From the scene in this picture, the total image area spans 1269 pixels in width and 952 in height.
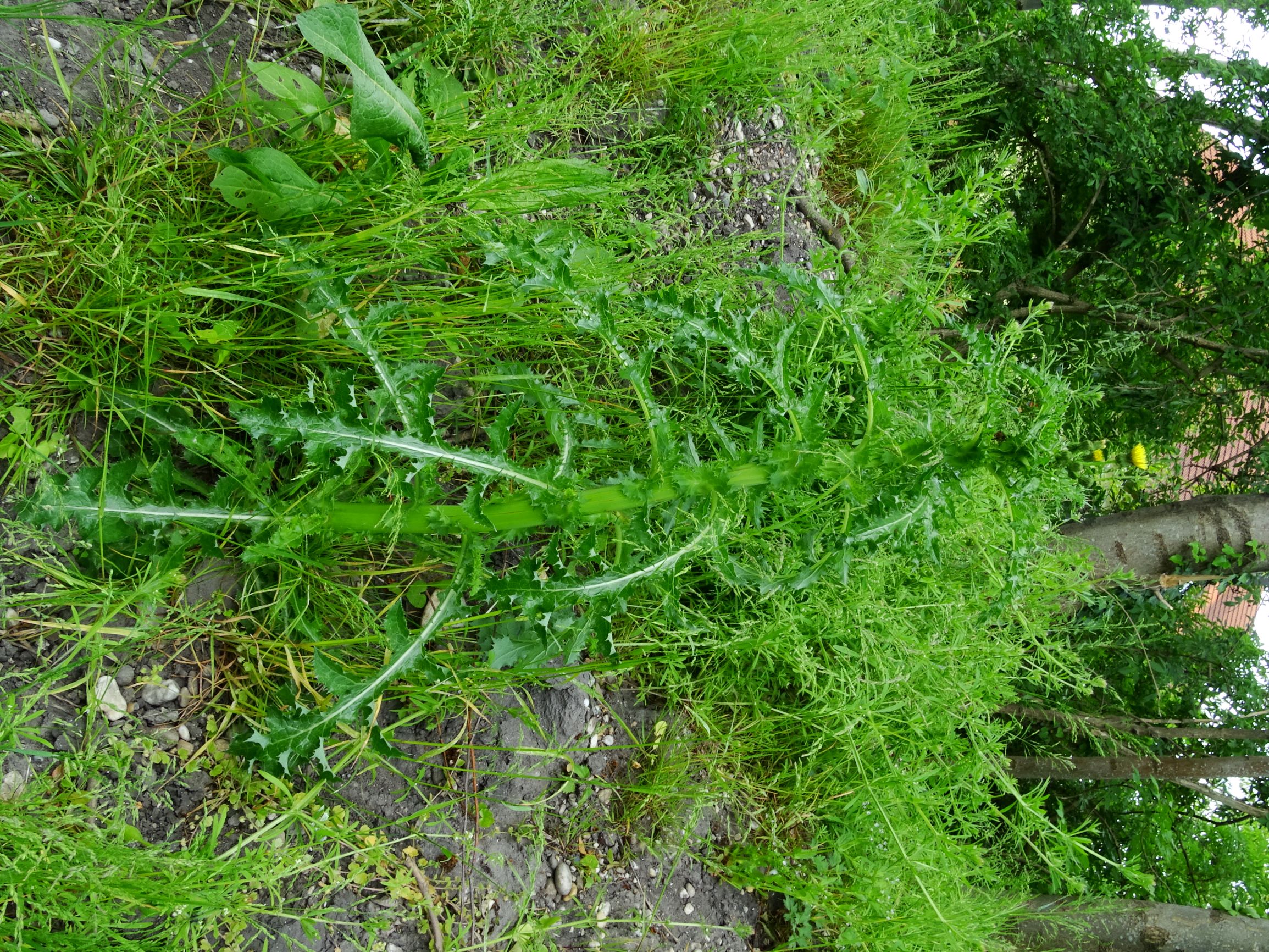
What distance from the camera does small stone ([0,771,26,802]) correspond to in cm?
164

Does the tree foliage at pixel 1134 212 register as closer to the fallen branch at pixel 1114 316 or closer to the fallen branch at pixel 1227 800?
the fallen branch at pixel 1114 316

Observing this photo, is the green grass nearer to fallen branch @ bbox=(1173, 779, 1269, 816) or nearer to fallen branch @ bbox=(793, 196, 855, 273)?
fallen branch @ bbox=(793, 196, 855, 273)

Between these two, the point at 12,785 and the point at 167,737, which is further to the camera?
the point at 167,737

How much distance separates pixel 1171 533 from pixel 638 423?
268 cm

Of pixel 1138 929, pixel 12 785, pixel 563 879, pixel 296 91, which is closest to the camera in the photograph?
pixel 12 785

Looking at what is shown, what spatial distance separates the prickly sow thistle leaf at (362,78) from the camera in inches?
73.8

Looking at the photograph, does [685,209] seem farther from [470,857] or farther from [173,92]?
[470,857]

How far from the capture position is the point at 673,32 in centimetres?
293

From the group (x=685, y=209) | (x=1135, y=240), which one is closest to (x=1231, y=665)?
(x=1135, y=240)

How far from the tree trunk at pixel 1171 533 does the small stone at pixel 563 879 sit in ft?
8.68

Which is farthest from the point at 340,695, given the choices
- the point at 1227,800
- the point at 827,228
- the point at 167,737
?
the point at 1227,800

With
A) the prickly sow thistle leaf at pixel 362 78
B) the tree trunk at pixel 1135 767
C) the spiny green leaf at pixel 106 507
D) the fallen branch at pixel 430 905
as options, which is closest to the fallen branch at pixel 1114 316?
the tree trunk at pixel 1135 767

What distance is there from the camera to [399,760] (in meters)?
2.14

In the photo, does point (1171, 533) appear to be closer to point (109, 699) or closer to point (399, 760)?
point (399, 760)
